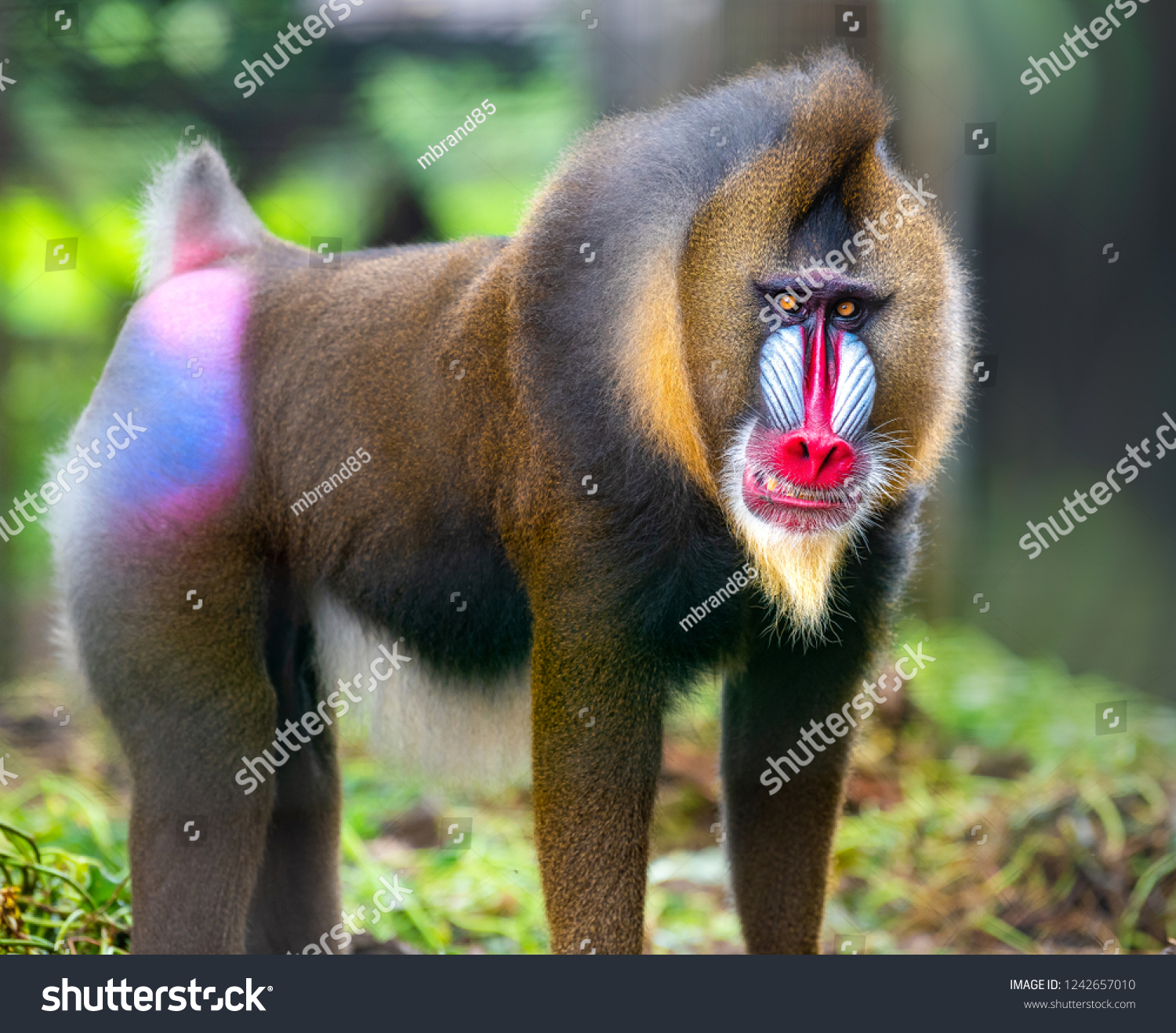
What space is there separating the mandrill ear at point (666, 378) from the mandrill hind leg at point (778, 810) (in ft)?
2.50

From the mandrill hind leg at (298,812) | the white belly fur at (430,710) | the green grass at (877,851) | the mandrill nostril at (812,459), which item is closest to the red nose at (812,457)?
the mandrill nostril at (812,459)

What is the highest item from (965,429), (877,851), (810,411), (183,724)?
(965,429)

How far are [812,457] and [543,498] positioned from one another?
2.00 ft

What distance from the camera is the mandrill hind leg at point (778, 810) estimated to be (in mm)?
2949

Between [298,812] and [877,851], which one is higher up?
[298,812]

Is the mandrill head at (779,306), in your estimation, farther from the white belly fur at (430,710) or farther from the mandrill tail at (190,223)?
the mandrill tail at (190,223)

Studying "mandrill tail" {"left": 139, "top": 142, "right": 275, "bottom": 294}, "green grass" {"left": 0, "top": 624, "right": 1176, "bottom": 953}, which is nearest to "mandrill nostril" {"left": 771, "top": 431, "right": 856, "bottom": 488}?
"green grass" {"left": 0, "top": 624, "right": 1176, "bottom": 953}

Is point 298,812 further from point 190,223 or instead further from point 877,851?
point 877,851

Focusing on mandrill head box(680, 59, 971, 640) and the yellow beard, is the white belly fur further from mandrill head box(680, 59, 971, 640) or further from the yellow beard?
mandrill head box(680, 59, 971, 640)

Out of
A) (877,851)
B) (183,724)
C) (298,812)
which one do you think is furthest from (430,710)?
(877,851)

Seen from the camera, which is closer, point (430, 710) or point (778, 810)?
point (778, 810)

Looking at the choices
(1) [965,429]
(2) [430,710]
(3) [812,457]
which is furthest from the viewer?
(1) [965,429]

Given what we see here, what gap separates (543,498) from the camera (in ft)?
8.26

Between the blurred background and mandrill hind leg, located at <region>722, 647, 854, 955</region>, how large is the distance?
7.8 inches
